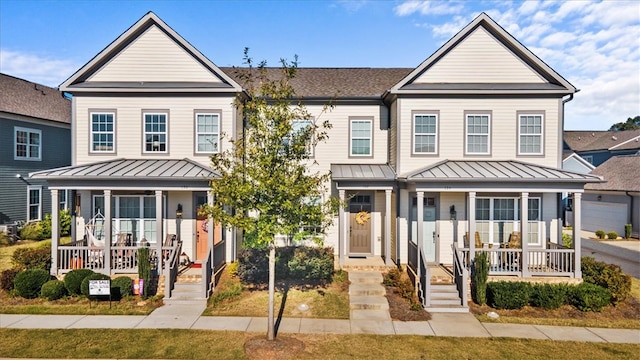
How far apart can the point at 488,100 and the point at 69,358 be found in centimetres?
1606

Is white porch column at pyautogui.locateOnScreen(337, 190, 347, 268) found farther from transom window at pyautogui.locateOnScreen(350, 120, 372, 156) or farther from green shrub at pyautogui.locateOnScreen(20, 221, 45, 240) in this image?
green shrub at pyautogui.locateOnScreen(20, 221, 45, 240)

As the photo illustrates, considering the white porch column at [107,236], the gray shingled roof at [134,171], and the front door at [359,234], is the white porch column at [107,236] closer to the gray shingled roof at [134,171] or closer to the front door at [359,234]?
the gray shingled roof at [134,171]

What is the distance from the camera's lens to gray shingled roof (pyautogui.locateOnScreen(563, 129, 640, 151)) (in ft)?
124

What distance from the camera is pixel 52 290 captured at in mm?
11719

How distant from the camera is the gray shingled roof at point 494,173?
41.7ft

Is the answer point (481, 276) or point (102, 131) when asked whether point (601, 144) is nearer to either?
point (481, 276)

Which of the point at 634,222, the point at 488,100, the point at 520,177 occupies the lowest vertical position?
the point at 634,222

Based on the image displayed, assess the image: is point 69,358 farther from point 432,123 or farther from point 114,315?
point 432,123

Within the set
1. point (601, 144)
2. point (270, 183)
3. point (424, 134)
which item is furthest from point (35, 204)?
point (601, 144)

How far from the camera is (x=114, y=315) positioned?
35.7ft

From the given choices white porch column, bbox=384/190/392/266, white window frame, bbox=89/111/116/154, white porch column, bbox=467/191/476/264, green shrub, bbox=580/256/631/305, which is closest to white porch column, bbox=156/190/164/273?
white window frame, bbox=89/111/116/154

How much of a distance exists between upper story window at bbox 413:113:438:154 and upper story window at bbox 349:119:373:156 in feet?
6.89

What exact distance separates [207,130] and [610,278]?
1559cm

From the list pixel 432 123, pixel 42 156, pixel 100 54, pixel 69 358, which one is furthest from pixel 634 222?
pixel 42 156
